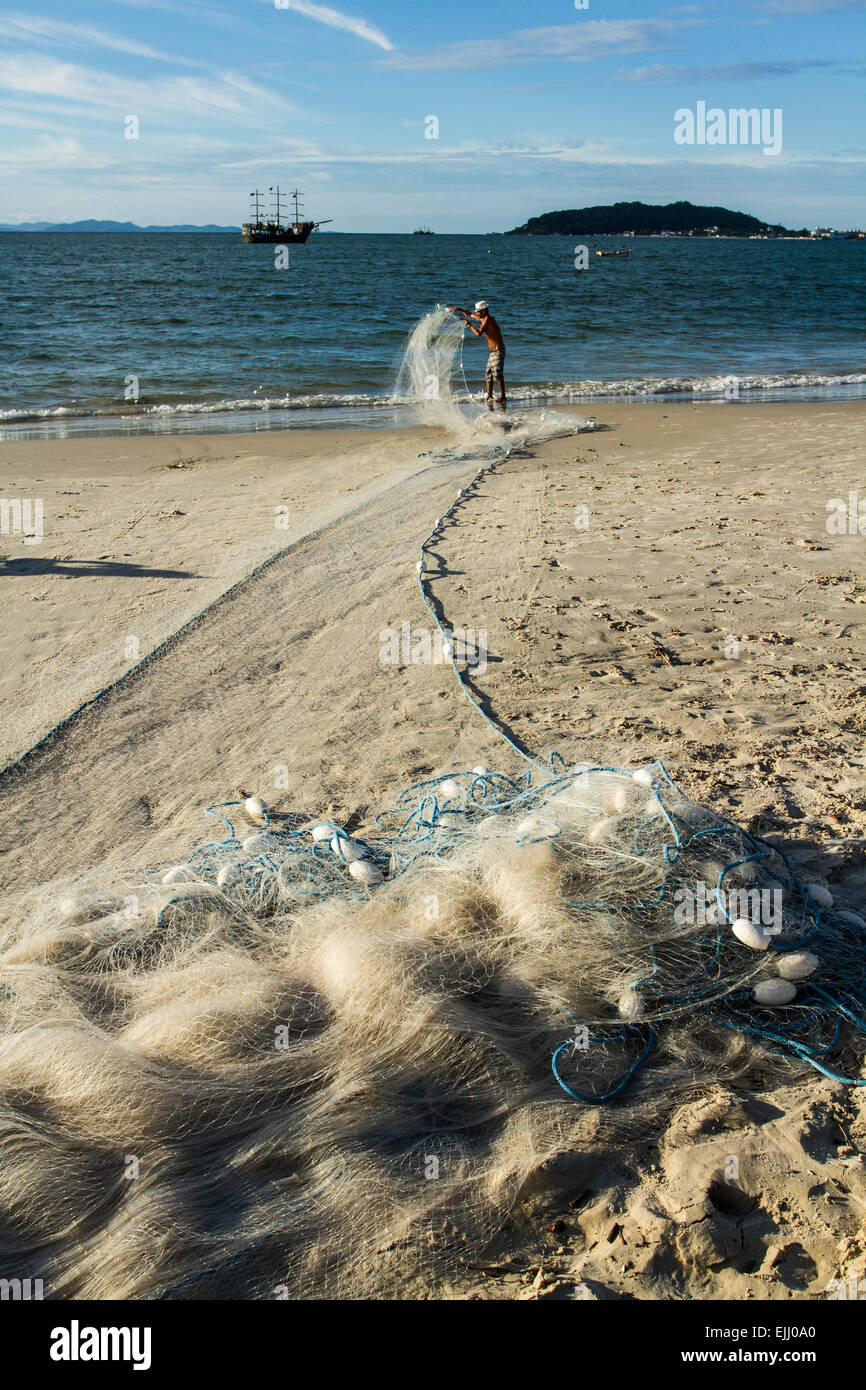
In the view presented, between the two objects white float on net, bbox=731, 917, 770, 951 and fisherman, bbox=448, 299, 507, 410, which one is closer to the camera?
white float on net, bbox=731, 917, 770, 951

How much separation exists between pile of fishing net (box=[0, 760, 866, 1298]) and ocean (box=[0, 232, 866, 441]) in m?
12.0

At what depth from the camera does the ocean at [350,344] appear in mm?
15836

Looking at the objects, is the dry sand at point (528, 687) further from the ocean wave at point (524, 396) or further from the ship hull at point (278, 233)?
the ship hull at point (278, 233)

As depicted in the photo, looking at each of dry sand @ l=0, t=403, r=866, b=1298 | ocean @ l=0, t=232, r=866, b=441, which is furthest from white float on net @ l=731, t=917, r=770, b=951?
ocean @ l=0, t=232, r=866, b=441

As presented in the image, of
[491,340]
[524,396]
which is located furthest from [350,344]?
[491,340]

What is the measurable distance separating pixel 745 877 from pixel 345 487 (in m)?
7.19

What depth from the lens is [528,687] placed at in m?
5.04

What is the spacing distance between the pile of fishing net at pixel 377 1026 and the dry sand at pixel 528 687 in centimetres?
23

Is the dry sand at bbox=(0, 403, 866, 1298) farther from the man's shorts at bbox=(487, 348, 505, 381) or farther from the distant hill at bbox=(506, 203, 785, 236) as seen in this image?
the distant hill at bbox=(506, 203, 785, 236)

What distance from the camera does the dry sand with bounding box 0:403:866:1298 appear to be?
2258mm

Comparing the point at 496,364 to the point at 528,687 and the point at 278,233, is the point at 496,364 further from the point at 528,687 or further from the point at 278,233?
the point at 278,233

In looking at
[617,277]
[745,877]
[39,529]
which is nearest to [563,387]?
[39,529]
